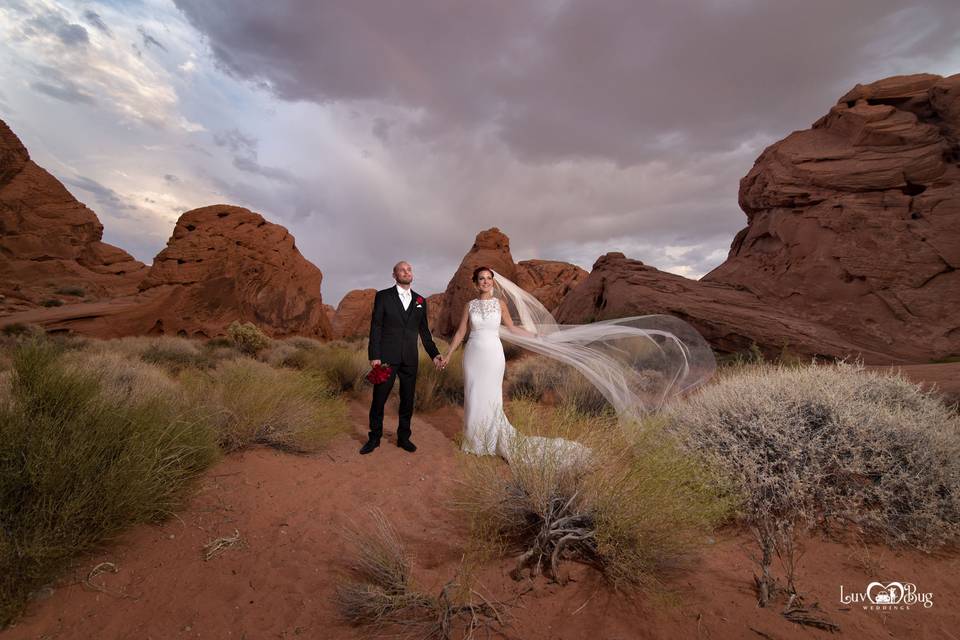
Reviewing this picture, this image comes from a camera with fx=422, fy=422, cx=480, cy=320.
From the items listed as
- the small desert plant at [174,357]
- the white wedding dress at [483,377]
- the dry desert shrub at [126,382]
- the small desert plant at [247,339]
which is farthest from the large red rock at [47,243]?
the white wedding dress at [483,377]

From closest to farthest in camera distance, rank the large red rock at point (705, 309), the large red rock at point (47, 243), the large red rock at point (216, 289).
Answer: the large red rock at point (705, 309)
the large red rock at point (216, 289)
the large red rock at point (47, 243)

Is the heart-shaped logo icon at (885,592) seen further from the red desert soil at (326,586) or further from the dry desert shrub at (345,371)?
the dry desert shrub at (345,371)

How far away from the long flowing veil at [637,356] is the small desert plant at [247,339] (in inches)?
439

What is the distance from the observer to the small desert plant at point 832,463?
3.30m

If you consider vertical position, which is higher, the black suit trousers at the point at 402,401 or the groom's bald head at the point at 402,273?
the groom's bald head at the point at 402,273

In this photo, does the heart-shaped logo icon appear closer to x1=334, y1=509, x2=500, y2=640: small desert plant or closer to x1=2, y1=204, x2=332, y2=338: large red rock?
x1=334, y1=509, x2=500, y2=640: small desert plant

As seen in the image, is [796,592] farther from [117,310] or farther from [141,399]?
[117,310]

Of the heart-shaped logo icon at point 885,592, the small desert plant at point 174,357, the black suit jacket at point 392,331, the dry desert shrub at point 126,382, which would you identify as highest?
the black suit jacket at point 392,331

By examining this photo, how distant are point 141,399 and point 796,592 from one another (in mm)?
5445

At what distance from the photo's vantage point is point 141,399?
159 inches

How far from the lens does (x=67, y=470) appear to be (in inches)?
97.9

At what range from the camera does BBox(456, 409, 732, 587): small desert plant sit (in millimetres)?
2650

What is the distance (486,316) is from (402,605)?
340cm

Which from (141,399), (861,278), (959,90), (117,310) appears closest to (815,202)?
(861,278)
